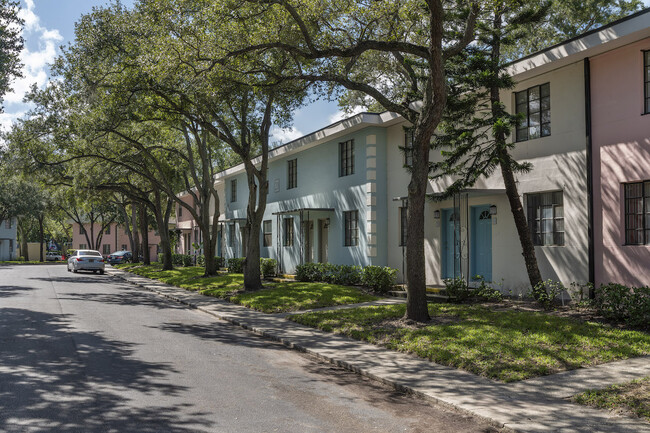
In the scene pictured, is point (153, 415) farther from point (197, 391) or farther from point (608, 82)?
point (608, 82)

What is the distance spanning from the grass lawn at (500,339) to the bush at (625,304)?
2.00 ft

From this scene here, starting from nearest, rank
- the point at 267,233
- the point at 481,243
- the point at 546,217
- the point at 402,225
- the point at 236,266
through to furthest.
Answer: the point at 546,217 < the point at 481,243 < the point at 402,225 < the point at 267,233 < the point at 236,266

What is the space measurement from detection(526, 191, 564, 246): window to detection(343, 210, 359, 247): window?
8340 mm

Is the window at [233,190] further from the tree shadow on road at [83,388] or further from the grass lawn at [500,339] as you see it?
the tree shadow on road at [83,388]

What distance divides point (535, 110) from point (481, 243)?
4.20m

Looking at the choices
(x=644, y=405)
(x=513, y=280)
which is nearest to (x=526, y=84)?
(x=513, y=280)

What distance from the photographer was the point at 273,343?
11.1 m

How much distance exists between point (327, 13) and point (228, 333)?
815 centimetres

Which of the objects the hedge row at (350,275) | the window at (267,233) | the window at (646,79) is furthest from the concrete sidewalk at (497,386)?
the window at (267,233)

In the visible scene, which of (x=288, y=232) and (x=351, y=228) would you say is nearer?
(x=351, y=228)

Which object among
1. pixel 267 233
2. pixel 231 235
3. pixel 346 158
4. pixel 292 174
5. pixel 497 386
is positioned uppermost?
pixel 346 158

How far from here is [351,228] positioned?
74.7ft

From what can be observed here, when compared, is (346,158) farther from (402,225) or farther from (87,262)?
(87,262)

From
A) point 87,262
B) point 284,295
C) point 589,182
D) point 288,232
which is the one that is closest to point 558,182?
point 589,182
